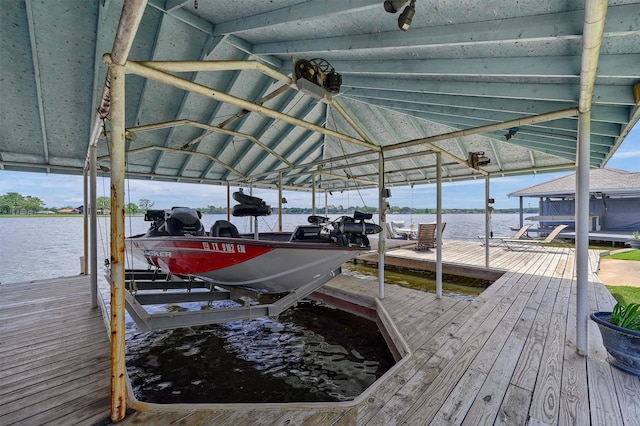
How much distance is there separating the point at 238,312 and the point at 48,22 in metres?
4.33

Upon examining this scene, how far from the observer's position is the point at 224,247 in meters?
3.08

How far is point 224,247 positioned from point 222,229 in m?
0.90

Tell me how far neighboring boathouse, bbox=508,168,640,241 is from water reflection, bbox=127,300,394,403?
13281mm

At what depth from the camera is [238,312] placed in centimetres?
284

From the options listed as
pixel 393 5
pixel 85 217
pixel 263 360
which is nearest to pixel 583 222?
pixel 393 5

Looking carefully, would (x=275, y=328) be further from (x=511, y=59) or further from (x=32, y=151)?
(x=32, y=151)

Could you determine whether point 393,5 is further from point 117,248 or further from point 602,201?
point 602,201

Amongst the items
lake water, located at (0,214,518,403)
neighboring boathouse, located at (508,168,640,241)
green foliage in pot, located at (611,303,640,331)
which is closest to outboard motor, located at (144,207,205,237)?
lake water, located at (0,214,518,403)

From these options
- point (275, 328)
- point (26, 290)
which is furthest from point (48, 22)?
point (275, 328)

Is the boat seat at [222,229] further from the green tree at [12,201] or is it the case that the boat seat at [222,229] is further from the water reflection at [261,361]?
the green tree at [12,201]

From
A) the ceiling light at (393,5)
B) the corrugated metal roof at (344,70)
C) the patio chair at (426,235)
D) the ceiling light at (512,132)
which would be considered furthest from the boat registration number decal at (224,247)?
the patio chair at (426,235)

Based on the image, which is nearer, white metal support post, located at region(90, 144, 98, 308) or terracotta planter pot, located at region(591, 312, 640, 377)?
terracotta planter pot, located at region(591, 312, 640, 377)

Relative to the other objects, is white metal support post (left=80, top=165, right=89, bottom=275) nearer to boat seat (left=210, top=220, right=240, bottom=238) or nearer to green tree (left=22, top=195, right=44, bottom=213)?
boat seat (left=210, top=220, right=240, bottom=238)

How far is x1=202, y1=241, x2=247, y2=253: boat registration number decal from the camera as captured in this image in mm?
2965
